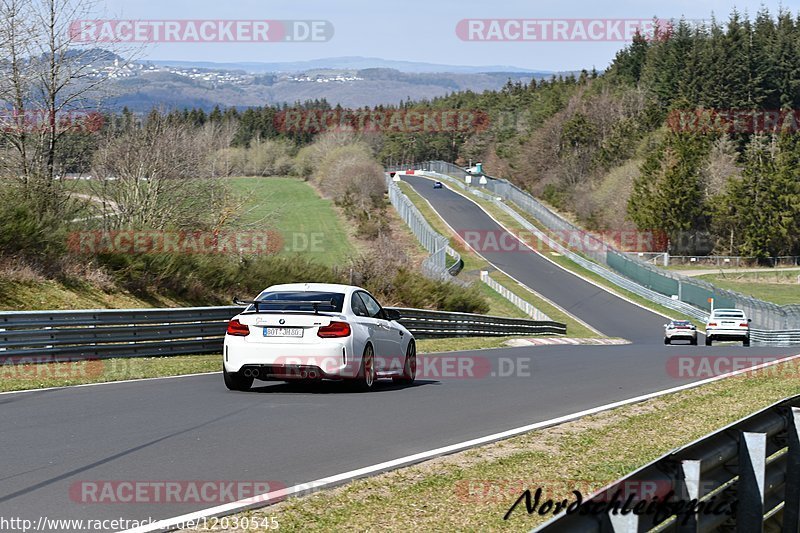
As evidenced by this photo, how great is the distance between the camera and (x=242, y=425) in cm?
1097

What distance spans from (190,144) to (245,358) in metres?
24.1

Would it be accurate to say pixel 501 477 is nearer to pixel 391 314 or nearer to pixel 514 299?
pixel 391 314

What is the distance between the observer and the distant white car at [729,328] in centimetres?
4356

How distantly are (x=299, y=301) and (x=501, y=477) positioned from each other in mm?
6807

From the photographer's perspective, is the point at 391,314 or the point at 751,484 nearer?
the point at 751,484

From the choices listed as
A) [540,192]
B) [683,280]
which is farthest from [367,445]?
[540,192]

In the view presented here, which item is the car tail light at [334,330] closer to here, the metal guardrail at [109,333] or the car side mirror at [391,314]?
the car side mirror at [391,314]

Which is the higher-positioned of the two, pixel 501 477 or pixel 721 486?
pixel 721 486

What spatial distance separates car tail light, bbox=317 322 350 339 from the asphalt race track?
861 mm

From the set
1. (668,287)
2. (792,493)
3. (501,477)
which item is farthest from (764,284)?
(792,493)

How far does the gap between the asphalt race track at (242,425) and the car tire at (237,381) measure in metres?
0.19

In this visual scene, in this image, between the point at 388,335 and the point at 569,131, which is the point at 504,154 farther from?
the point at 388,335

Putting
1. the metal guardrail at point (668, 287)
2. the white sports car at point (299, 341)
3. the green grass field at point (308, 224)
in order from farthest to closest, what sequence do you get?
the green grass field at point (308, 224) < the metal guardrail at point (668, 287) < the white sports car at point (299, 341)

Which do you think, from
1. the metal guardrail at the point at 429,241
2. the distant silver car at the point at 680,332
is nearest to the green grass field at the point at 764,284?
the metal guardrail at the point at 429,241
